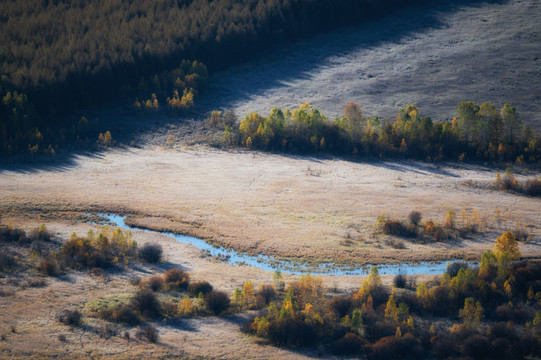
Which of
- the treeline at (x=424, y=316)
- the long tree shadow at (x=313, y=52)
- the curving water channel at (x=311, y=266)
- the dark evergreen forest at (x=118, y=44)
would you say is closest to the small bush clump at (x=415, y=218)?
the curving water channel at (x=311, y=266)

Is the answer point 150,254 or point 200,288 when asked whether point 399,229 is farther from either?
point 150,254

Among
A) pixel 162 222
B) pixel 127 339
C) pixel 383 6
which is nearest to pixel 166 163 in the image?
pixel 162 222

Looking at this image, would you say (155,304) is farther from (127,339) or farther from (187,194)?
(187,194)

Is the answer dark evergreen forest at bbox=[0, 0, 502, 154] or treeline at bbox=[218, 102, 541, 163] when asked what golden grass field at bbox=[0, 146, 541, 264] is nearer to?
treeline at bbox=[218, 102, 541, 163]

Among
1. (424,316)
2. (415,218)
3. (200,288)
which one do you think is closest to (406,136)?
(415,218)

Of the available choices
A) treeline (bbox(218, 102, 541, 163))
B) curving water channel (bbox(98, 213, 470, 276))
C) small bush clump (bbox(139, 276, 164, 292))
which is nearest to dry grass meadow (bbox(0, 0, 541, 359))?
curving water channel (bbox(98, 213, 470, 276))

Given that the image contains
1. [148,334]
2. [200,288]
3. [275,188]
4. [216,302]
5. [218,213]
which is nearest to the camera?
[148,334]
